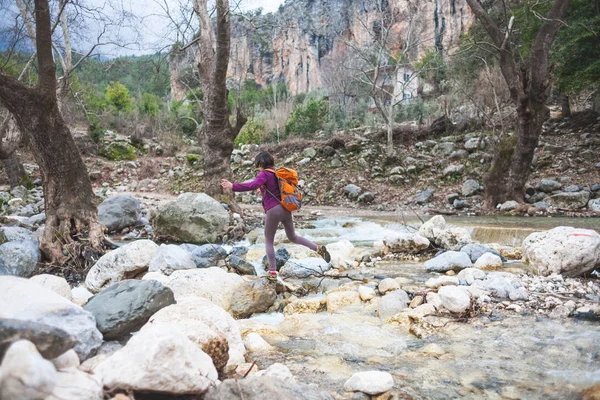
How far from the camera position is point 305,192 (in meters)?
15.5

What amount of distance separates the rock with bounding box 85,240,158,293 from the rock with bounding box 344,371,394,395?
3.30m

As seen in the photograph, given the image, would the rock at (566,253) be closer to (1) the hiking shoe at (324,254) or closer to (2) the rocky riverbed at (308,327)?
Result: (2) the rocky riverbed at (308,327)

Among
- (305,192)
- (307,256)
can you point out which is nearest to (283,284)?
(307,256)

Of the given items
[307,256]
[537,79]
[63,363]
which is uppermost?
[537,79]

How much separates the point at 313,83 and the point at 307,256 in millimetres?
63506

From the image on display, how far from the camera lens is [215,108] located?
9117mm

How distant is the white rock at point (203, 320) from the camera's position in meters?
2.37

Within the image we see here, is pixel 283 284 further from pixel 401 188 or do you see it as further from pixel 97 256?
pixel 401 188

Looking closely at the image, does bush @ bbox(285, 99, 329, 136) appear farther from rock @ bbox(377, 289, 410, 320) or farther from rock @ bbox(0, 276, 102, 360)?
rock @ bbox(0, 276, 102, 360)

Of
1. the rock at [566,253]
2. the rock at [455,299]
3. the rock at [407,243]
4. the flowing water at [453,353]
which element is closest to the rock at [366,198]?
the rock at [407,243]

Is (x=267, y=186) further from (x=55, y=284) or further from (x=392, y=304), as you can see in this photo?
(x=55, y=284)

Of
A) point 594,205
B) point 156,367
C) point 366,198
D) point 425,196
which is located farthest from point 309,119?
point 156,367

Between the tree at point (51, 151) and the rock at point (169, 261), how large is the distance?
1254 mm

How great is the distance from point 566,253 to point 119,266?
16.4 ft
